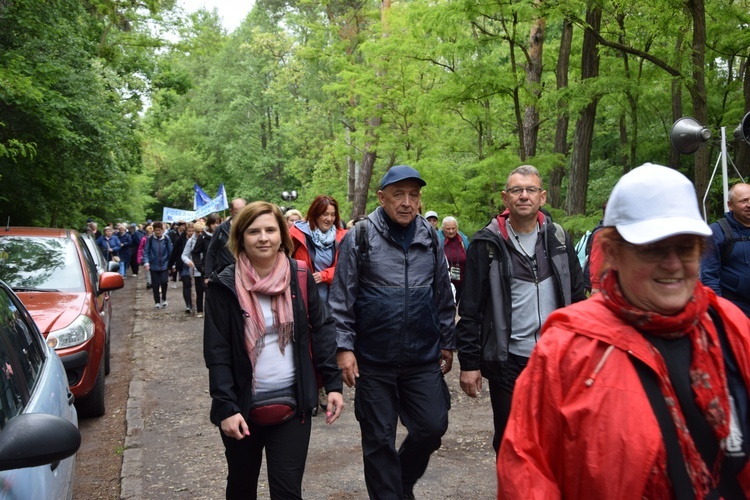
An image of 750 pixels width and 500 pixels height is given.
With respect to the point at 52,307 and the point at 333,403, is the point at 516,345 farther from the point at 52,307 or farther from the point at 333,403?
the point at 52,307

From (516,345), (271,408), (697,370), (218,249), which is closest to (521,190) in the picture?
(516,345)

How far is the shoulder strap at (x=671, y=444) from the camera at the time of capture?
1.81 m

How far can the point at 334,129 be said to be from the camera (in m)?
41.5

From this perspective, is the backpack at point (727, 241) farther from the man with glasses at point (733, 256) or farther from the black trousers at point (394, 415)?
the black trousers at point (394, 415)

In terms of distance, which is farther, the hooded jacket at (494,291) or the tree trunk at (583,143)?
the tree trunk at (583,143)

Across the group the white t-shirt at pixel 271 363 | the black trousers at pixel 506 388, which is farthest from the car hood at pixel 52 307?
the black trousers at pixel 506 388

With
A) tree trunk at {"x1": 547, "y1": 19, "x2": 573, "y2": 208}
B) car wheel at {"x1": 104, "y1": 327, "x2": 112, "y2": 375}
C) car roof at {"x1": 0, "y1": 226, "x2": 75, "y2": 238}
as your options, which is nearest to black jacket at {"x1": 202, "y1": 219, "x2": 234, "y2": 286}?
car roof at {"x1": 0, "y1": 226, "x2": 75, "y2": 238}

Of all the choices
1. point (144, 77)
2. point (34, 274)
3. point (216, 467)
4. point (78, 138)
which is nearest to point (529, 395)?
point (216, 467)

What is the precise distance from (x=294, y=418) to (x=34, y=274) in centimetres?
524

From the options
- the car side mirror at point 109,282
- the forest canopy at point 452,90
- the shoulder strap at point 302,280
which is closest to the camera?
the shoulder strap at point 302,280

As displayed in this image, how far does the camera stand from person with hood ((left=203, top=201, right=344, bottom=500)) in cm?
383

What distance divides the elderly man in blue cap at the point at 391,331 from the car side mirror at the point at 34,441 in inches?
85.7

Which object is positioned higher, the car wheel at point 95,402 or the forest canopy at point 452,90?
the forest canopy at point 452,90

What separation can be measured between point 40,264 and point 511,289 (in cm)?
576
